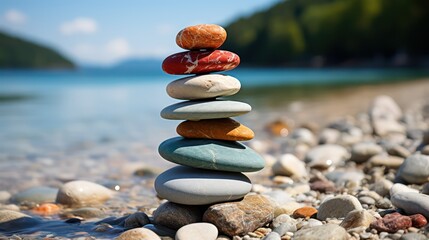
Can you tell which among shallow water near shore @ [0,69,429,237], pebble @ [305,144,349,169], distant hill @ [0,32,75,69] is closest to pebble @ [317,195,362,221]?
shallow water near shore @ [0,69,429,237]

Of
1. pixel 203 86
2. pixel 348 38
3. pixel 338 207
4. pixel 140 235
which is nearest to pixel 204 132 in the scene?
pixel 203 86

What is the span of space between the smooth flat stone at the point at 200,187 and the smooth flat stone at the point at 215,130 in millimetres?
334

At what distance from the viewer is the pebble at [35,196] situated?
598 cm

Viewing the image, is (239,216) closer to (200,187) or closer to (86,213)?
(200,187)

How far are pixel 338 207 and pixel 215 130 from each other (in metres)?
1.33

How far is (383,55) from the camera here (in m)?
78.8

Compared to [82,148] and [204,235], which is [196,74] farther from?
[82,148]

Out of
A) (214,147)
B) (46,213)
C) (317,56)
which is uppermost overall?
(317,56)

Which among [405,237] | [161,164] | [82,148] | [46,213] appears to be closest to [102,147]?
[82,148]

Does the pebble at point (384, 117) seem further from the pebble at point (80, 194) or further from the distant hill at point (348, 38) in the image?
the distant hill at point (348, 38)

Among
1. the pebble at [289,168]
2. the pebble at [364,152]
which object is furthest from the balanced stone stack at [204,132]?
the pebble at [364,152]

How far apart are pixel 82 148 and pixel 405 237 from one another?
306 inches

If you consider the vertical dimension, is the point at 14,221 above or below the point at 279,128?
below

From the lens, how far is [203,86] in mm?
4586
